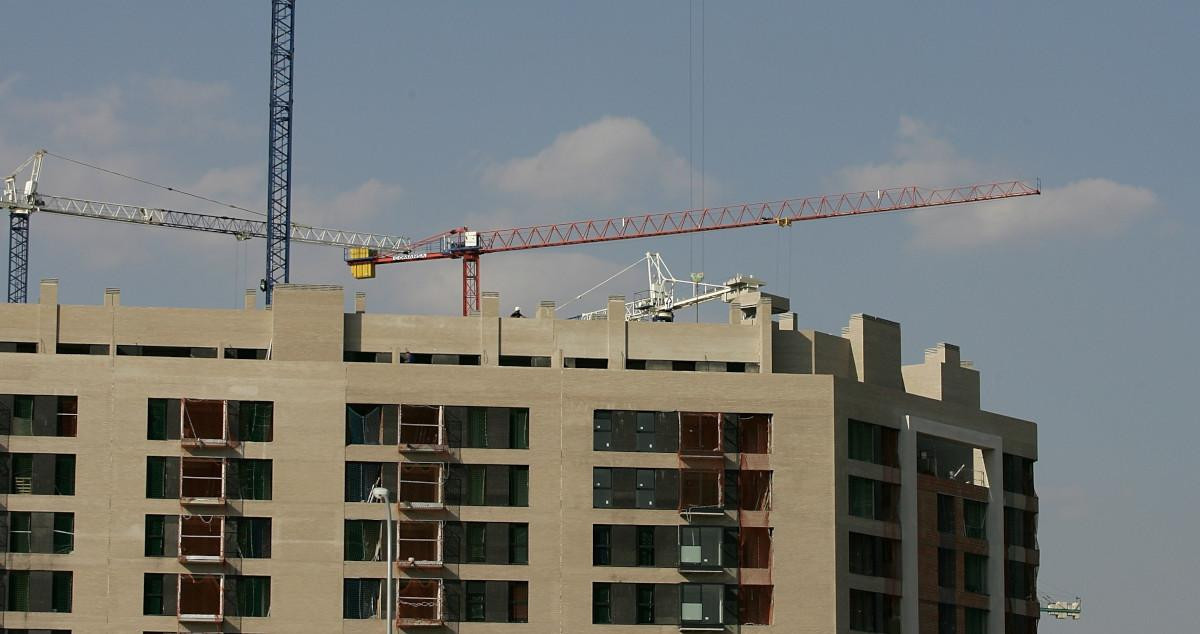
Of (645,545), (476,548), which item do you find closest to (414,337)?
(476,548)

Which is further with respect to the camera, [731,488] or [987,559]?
[987,559]

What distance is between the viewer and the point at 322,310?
14175 cm

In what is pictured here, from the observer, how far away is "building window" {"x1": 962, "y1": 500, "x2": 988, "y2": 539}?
153m

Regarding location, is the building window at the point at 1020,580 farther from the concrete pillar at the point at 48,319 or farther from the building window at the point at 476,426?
the concrete pillar at the point at 48,319

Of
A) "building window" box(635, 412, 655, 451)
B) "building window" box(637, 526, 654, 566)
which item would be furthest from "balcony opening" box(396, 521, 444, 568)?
"building window" box(635, 412, 655, 451)

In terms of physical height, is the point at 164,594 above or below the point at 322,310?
below

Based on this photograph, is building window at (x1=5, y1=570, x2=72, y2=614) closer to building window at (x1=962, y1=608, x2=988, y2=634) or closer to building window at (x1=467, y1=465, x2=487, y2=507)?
building window at (x1=467, y1=465, x2=487, y2=507)

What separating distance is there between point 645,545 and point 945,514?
74.8ft

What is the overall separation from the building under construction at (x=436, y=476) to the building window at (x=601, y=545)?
0.13m

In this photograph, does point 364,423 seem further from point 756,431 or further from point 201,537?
point 756,431

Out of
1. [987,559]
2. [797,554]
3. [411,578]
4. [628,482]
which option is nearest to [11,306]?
[411,578]

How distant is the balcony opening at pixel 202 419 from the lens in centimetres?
13625

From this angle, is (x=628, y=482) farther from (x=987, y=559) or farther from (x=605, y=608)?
(x=987, y=559)

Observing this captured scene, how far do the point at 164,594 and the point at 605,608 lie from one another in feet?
85.1
